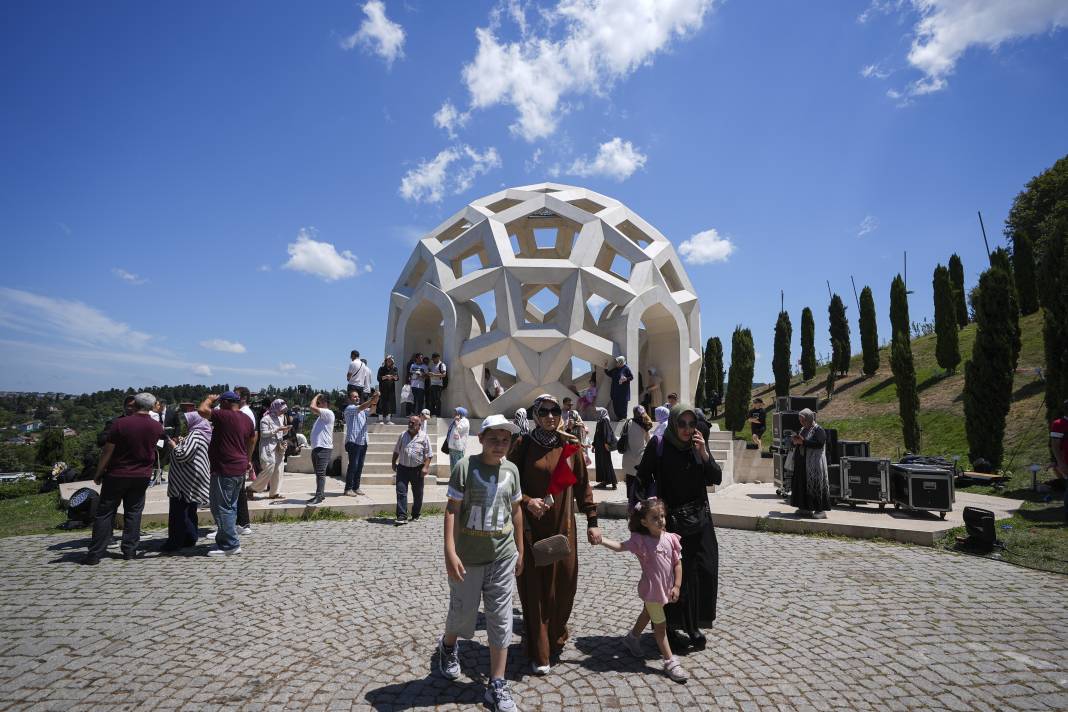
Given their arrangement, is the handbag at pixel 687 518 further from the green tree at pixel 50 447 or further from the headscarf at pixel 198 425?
the green tree at pixel 50 447

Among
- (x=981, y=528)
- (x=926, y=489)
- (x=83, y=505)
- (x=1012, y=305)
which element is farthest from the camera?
(x=1012, y=305)

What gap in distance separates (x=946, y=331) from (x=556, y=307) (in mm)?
23580

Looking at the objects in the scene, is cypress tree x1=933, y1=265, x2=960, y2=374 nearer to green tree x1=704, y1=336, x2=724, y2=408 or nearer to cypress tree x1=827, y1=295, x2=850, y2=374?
cypress tree x1=827, y1=295, x2=850, y2=374

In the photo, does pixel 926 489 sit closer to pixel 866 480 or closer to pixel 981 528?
pixel 866 480

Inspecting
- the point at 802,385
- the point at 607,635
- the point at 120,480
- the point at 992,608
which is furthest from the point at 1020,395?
the point at 120,480

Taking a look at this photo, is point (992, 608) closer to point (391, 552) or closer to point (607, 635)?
point (607, 635)

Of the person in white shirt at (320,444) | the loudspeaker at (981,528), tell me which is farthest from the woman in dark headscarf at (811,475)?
the person in white shirt at (320,444)

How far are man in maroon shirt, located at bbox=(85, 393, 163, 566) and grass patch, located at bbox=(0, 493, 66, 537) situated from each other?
236 cm

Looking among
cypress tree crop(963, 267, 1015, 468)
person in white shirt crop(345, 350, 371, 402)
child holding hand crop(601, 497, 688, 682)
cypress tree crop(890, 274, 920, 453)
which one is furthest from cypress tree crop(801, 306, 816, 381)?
child holding hand crop(601, 497, 688, 682)

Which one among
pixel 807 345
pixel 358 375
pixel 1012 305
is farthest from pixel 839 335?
pixel 358 375

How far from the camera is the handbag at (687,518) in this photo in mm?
3844

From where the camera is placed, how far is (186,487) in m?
6.23

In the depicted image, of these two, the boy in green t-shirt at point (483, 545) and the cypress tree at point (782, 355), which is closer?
the boy in green t-shirt at point (483, 545)

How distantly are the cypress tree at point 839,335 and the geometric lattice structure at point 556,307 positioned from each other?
23.5 m
